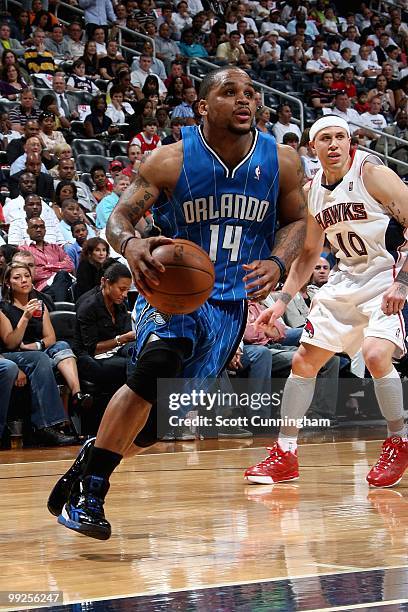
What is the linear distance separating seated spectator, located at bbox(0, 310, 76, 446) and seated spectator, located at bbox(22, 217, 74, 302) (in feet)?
3.93

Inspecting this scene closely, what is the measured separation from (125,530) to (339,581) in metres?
1.37

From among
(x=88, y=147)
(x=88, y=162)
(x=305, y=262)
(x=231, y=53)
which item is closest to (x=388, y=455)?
(x=305, y=262)

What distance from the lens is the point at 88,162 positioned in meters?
12.1

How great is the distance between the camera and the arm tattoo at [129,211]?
4.00 meters

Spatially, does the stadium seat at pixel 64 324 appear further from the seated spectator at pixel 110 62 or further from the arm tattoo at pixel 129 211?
the seated spectator at pixel 110 62

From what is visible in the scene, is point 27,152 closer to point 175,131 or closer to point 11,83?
point 11,83

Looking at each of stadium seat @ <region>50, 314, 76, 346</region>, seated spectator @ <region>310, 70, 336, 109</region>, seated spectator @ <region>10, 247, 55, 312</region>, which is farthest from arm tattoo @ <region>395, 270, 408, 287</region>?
seated spectator @ <region>310, 70, 336, 109</region>

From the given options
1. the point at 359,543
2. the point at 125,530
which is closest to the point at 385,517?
the point at 359,543

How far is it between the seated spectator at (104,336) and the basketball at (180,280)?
443 cm

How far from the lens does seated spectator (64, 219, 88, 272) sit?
977cm

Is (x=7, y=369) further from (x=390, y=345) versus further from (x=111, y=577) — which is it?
(x=111, y=577)

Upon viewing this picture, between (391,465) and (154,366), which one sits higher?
(154,366)

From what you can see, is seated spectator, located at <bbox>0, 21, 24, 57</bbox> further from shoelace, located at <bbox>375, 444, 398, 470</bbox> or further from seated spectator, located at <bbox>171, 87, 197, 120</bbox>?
shoelace, located at <bbox>375, 444, 398, 470</bbox>

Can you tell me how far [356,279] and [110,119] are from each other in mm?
7897
